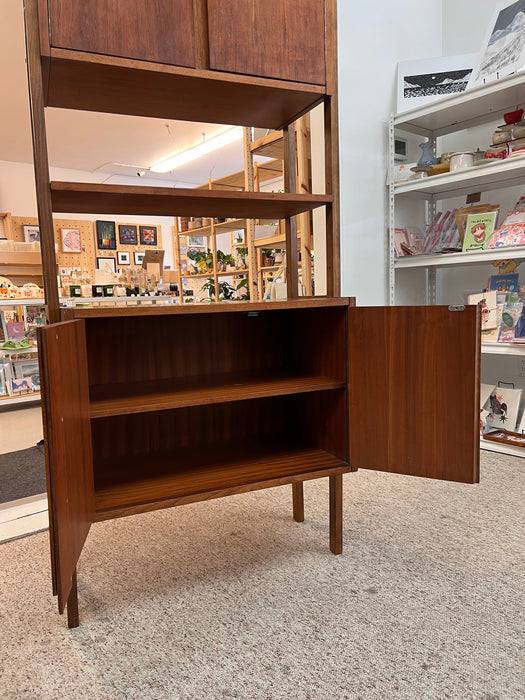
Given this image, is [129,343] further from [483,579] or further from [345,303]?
[483,579]

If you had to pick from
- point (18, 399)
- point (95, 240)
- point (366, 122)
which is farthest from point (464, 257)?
point (95, 240)

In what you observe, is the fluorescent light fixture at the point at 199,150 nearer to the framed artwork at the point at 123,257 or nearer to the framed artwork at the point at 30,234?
the framed artwork at the point at 123,257

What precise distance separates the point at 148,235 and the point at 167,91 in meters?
7.85

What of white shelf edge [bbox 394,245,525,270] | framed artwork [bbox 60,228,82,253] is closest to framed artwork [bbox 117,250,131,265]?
framed artwork [bbox 60,228,82,253]

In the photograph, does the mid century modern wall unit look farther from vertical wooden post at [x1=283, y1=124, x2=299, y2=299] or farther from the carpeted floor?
the carpeted floor

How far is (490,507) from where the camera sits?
6.35ft

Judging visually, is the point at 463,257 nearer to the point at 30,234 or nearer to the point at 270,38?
the point at 270,38

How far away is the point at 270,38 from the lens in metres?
1.39

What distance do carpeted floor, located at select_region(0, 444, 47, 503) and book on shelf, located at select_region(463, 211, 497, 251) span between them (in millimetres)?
2493

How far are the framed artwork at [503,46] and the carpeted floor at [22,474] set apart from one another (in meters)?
3.00

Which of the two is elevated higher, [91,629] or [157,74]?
[157,74]

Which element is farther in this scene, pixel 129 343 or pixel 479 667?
pixel 129 343

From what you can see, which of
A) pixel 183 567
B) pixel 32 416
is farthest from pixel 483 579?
pixel 32 416

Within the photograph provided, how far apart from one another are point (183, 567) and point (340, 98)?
2.45 meters
